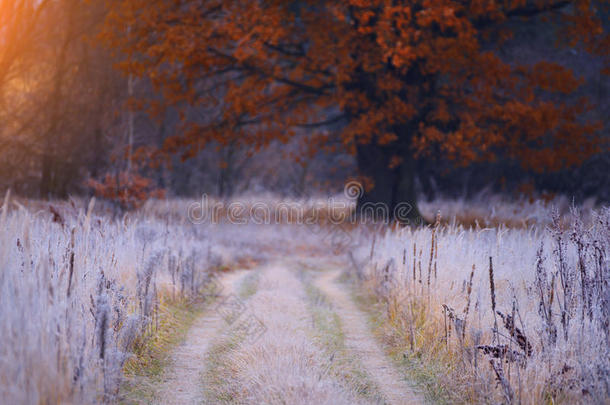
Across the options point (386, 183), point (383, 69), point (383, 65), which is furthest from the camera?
point (386, 183)

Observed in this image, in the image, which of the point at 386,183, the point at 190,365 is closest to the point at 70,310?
the point at 190,365

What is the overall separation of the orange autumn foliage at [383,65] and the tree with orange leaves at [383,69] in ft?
0.12

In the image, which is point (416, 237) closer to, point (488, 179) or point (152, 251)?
point (152, 251)

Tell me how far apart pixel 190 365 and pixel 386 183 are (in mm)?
11383

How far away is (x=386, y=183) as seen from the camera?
629 inches

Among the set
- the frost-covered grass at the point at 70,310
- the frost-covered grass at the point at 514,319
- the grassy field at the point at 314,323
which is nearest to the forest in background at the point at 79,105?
the grassy field at the point at 314,323

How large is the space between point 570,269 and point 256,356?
333 centimetres

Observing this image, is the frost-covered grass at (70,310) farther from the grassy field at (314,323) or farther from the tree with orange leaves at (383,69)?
the tree with orange leaves at (383,69)

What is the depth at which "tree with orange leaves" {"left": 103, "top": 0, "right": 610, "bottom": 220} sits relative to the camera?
43.7ft

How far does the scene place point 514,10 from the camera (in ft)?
48.8

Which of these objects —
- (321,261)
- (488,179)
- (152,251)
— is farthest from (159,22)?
(488,179)

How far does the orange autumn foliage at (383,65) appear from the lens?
13289 mm

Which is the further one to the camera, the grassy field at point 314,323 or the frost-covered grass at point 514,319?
the frost-covered grass at point 514,319

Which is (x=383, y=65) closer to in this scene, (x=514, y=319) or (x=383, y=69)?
(x=383, y=69)
